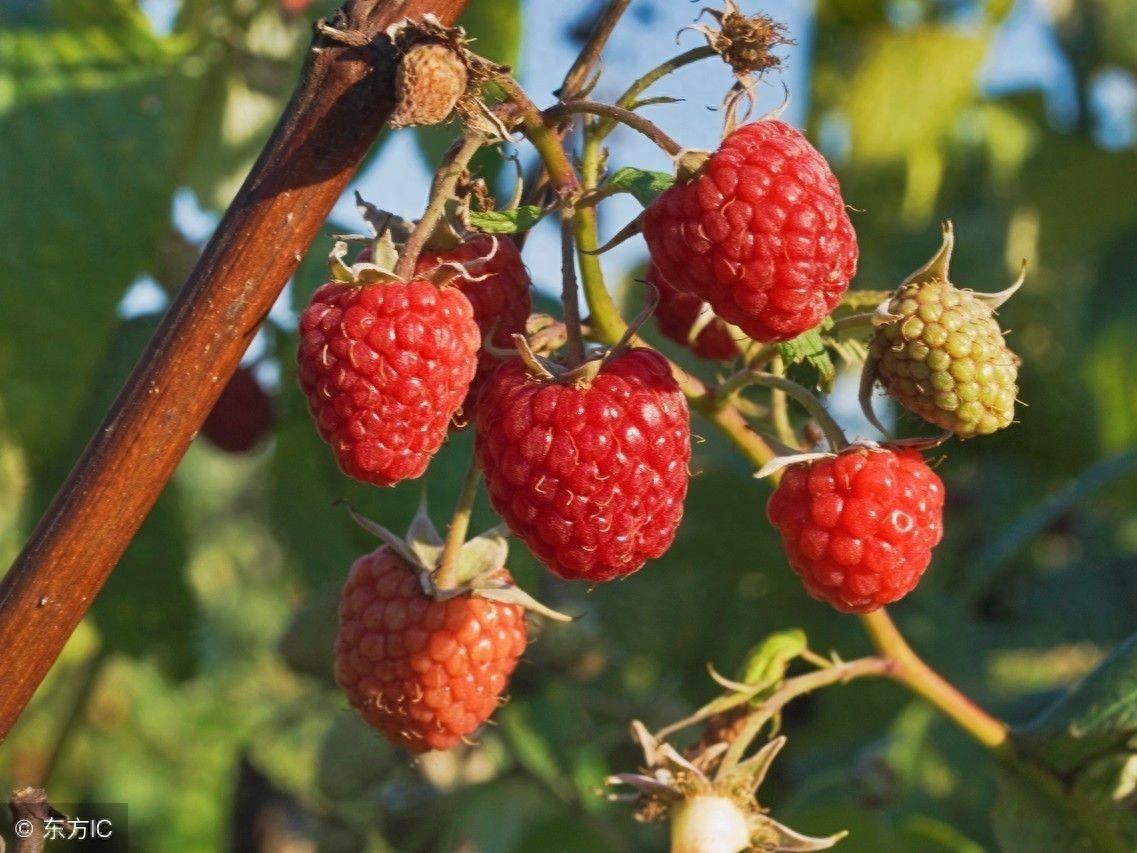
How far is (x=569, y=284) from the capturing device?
98cm

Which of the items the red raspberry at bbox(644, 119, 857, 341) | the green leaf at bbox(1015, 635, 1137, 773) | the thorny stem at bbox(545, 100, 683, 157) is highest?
the thorny stem at bbox(545, 100, 683, 157)

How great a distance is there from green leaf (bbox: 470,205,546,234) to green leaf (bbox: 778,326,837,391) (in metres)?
0.20

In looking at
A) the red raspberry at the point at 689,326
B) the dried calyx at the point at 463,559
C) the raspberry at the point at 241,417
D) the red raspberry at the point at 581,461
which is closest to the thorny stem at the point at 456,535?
the dried calyx at the point at 463,559

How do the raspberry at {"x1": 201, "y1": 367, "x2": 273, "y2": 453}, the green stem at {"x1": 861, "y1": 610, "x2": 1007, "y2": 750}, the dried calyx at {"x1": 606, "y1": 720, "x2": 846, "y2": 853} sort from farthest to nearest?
1. the raspberry at {"x1": 201, "y1": 367, "x2": 273, "y2": 453}
2. the green stem at {"x1": 861, "y1": 610, "x2": 1007, "y2": 750}
3. the dried calyx at {"x1": 606, "y1": 720, "x2": 846, "y2": 853}

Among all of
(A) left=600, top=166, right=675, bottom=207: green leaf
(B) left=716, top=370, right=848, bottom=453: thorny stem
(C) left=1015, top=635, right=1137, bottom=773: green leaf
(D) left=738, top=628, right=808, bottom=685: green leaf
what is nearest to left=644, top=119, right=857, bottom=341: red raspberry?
(A) left=600, top=166, right=675, bottom=207: green leaf

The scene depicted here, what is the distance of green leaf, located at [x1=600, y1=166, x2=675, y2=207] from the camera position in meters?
0.96

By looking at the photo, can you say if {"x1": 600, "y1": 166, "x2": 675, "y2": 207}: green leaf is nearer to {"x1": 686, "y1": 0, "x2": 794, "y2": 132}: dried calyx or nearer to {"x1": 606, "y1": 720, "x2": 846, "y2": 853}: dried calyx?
{"x1": 686, "y1": 0, "x2": 794, "y2": 132}: dried calyx

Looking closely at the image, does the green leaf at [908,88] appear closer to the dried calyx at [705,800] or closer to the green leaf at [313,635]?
the green leaf at [313,635]

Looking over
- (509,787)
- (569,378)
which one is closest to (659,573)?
(509,787)

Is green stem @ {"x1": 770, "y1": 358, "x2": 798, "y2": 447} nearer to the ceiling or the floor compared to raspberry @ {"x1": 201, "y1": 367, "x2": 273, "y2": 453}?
nearer to the ceiling

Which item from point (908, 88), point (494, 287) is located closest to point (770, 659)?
point (494, 287)

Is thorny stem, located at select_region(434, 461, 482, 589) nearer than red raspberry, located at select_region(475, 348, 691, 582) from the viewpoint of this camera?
No

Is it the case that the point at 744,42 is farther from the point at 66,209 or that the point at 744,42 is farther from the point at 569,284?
the point at 66,209

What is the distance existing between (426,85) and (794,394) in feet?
1.29
